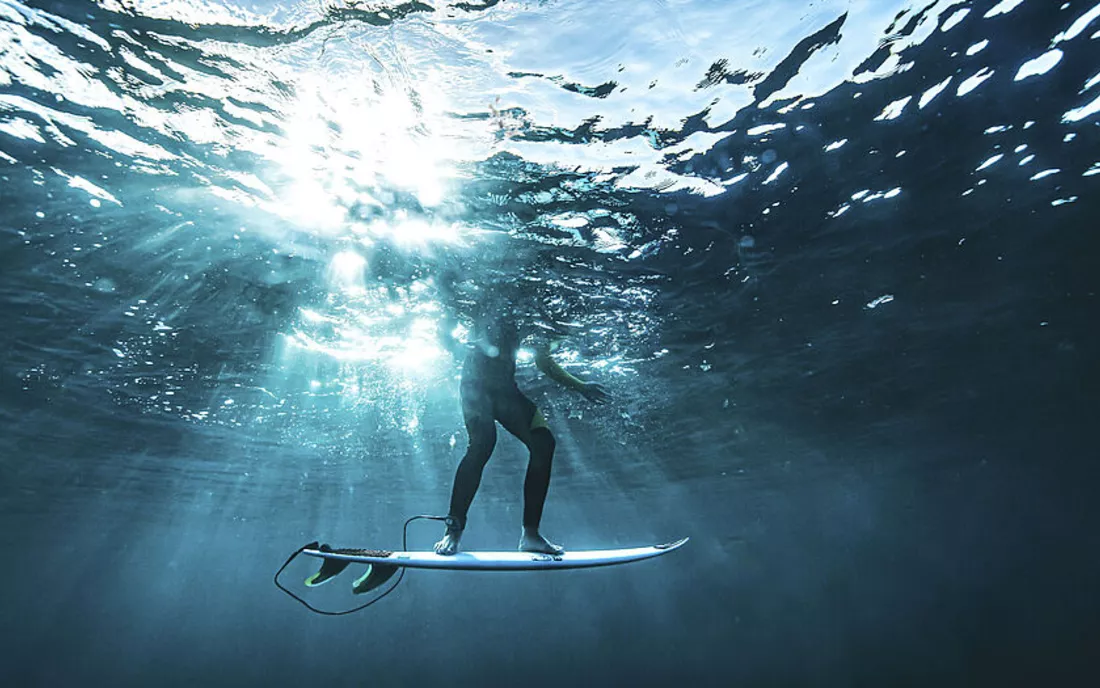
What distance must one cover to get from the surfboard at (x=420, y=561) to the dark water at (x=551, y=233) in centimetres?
563

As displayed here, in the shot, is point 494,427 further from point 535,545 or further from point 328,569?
point 328,569

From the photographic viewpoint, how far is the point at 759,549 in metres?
76.2

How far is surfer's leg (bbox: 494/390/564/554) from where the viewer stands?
5.81m

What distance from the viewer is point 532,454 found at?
19.2 ft

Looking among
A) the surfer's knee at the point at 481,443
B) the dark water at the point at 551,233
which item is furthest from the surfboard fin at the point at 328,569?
the dark water at the point at 551,233

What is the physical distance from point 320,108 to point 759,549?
3273 inches

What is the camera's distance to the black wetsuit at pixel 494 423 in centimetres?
583

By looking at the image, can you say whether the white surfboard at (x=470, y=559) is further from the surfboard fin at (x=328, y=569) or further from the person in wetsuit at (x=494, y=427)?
the person in wetsuit at (x=494, y=427)

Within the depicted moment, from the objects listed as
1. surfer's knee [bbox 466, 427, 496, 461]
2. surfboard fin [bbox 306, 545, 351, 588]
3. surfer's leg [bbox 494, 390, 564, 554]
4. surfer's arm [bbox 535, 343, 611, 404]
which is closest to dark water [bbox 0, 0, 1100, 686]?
surfer's arm [bbox 535, 343, 611, 404]

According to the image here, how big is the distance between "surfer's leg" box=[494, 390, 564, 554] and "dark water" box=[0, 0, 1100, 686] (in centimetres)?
401

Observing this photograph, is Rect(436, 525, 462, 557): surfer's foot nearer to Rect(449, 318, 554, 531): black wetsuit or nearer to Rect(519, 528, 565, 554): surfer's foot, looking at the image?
Rect(449, 318, 554, 531): black wetsuit

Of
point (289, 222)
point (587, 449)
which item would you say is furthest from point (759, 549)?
point (289, 222)

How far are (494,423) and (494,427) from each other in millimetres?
130

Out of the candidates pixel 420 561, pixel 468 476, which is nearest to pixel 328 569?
pixel 420 561
